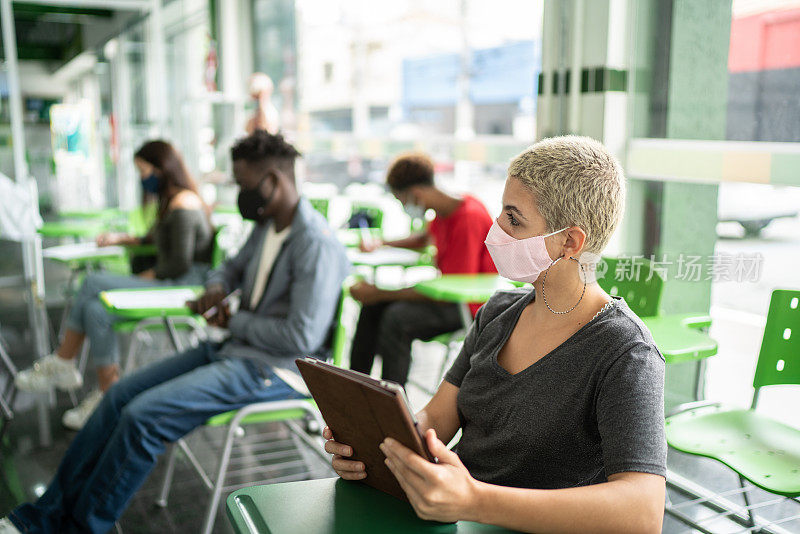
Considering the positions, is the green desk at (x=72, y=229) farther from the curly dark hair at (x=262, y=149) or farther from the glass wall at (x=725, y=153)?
the glass wall at (x=725, y=153)

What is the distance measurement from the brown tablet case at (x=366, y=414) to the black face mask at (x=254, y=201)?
149 centimetres

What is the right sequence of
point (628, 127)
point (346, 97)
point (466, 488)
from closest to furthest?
point (466, 488), point (628, 127), point (346, 97)

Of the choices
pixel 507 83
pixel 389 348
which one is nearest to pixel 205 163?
pixel 507 83

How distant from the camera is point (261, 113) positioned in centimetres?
582

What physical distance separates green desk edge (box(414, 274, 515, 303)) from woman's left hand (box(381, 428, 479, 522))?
1.52m

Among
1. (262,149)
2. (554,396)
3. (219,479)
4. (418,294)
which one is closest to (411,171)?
(418,294)

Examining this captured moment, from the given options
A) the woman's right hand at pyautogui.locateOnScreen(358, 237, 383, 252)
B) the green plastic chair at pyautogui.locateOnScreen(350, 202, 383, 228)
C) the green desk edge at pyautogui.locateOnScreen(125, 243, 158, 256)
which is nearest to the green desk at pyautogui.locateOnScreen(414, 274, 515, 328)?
the woman's right hand at pyautogui.locateOnScreen(358, 237, 383, 252)

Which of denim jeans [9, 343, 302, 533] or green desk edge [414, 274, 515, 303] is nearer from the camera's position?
denim jeans [9, 343, 302, 533]

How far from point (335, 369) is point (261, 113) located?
16.5ft

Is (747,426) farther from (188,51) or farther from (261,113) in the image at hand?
(188,51)

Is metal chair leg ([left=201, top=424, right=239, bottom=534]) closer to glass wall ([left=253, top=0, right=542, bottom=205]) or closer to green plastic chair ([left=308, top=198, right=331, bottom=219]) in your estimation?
glass wall ([left=253, top=0, right=542, bottom=205])

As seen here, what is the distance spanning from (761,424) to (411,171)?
1.96 metres

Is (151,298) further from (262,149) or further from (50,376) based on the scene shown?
(50,376)

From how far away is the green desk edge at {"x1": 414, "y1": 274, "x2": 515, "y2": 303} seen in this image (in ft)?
8.80
